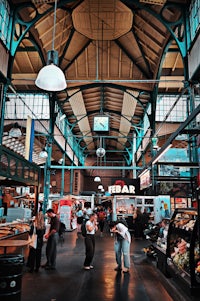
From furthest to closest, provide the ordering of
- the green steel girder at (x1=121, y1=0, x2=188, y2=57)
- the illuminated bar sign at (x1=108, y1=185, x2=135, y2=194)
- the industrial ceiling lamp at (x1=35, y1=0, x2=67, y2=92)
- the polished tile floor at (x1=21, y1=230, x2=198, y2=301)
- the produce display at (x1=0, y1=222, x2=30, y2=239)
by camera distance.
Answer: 1. the illuminated bar sign at (x1=108, y1=185, x2=135, y2=194)
2. the green steel girder at (x1=121, y1=0, x2=188, y2=57)
3. the produce display at (x1=0, y1=222, x2=30, y2=239)
4. the polished tile floor at (x1=21, y1=230, x2=198, y2=301)
5. the industrial ceiling lamp at (x1=35, y1=0, x2=67, y2=92)

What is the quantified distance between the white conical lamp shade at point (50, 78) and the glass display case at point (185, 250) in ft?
10.1

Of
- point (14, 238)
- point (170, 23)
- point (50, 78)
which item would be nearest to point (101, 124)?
point (170, 23)

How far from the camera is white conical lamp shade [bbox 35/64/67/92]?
349cm

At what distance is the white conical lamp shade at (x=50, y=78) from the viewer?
11.5 feet

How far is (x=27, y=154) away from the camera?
916cm

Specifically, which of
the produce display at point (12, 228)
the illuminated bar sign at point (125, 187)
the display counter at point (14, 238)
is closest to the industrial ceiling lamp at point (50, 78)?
the display counter at point (14, 238)

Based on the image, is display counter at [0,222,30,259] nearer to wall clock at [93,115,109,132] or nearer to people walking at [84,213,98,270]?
people walking at [84,213,98,270]

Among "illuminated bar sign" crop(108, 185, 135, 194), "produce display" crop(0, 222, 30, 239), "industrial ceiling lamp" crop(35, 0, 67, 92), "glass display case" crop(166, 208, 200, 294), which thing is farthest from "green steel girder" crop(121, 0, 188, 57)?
"illuminated bar sign" crop(108, 185, 135, 194)

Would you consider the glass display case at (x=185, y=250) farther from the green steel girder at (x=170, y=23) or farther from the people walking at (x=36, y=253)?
the green steel girder at (x=170, y=23)

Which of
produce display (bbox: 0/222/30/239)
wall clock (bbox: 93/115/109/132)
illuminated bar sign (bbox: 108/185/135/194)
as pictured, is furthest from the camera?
illuminated bar sign (bbox: 108/185/135/194)

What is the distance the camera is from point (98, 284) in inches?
211

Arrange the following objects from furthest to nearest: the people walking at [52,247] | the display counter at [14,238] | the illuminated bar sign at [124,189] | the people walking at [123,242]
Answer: the illuminated bar sign at [124,189] → the people walking at [52,247] → the people walking at [123,242] → the display counter at [14,238]

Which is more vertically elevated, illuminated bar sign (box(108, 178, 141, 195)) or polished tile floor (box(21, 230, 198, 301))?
illuminated bar sign (box(108, 178, 141, 195))

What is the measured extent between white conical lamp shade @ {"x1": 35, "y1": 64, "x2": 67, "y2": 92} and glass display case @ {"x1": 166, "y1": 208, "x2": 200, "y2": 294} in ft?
10.1
